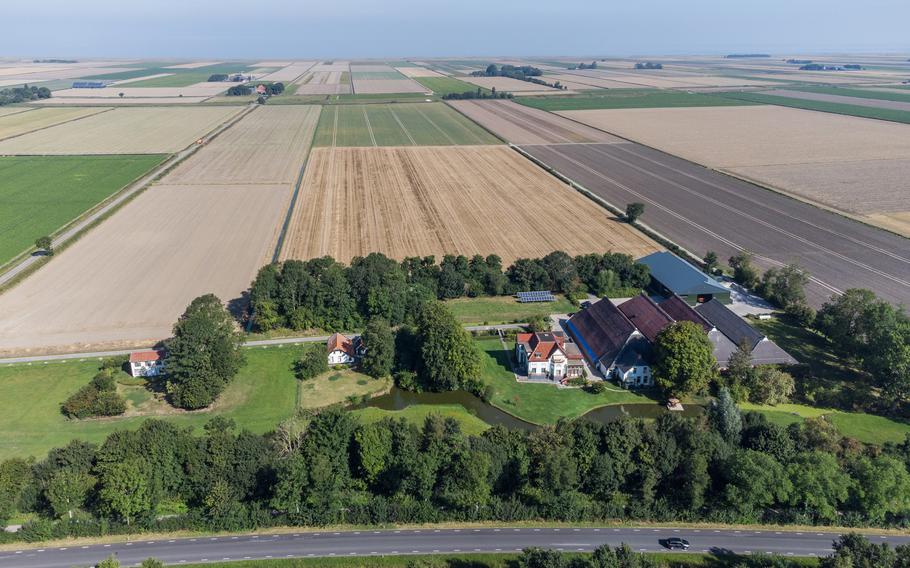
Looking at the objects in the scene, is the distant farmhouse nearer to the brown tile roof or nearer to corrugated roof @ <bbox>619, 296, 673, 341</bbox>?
corrugated roof @ <bbox>619, 296, 673, 341</bbox>

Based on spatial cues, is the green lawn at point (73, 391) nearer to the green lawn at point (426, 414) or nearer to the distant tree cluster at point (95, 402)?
the distant tree cluster at point (95, 402)

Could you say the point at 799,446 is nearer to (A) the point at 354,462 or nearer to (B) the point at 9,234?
(A) the point at 354,462

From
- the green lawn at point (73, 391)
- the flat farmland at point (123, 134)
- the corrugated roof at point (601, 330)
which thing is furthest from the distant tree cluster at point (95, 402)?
the flat farmland at point (123, 134)

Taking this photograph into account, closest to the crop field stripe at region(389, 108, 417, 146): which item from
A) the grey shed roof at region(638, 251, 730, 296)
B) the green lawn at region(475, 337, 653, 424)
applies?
the grey shed roof at region(638, 251, 730, 296)

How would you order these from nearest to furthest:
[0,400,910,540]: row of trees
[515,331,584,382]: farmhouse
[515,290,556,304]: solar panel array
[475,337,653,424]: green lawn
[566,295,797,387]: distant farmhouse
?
[0,400,910,540]: row of trees < [475,337,653,424]: green lawn < [566,295,797,387]: distant farmhouse < [515,331,584,382]: farmhouse < [515,290,556,304]: solar panel array

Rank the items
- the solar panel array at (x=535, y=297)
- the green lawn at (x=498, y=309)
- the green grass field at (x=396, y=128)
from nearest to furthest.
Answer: the green lawn at (x=498, y=309), the solar panel array at (x=535, y=297), the green grass field at (x=396, y=128)

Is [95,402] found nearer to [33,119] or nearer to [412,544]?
[412,544]

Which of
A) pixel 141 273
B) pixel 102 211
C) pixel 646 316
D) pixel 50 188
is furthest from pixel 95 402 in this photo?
pixel 50 188
